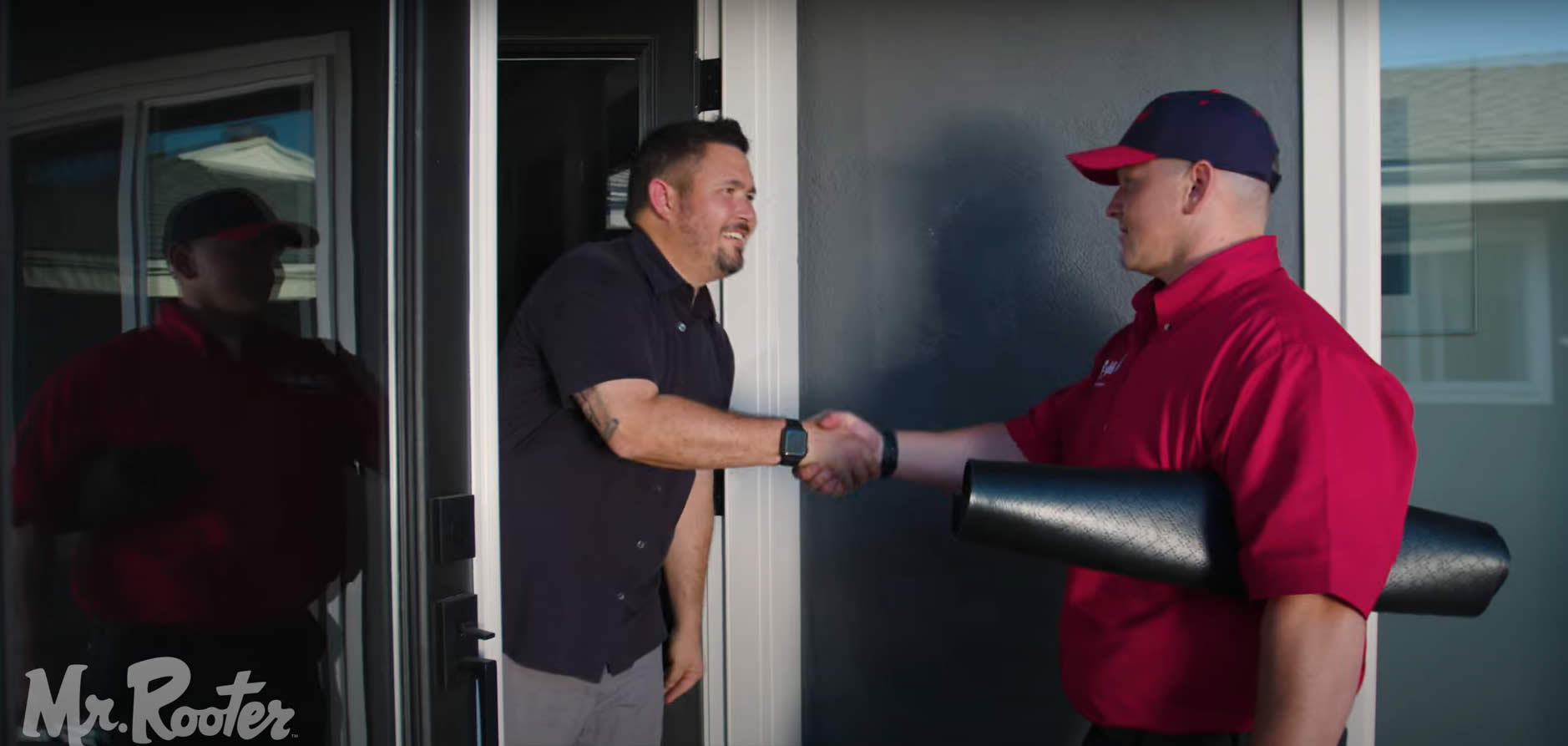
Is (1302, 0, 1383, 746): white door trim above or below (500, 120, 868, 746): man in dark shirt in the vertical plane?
above

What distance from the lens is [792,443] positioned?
206 cm

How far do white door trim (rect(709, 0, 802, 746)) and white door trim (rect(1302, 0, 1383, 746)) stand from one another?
1.06m

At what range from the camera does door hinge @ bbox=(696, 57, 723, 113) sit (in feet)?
7.79

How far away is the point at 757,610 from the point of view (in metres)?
2.38

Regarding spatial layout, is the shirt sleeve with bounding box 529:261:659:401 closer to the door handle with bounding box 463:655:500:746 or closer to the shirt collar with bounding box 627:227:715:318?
the shirt collar with bounding box 627:227:715:318

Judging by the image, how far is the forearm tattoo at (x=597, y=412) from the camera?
1907 millimetres

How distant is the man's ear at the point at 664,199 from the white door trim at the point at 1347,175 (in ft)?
4.23

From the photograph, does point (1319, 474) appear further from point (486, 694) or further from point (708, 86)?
point (708, 86)

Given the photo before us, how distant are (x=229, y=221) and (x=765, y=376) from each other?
1.30 meters

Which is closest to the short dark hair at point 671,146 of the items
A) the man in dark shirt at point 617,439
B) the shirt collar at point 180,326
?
the man in dark shirt at point 617,439

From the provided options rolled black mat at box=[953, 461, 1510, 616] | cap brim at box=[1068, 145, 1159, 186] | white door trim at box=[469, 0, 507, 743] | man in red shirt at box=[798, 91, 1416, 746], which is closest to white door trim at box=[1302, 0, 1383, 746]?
man in red shirt at box=[798, 91, 1416, 746]

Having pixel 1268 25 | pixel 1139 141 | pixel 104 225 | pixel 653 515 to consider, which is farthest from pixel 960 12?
pixel 104 225

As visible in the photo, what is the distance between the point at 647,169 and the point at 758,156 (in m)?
0.25

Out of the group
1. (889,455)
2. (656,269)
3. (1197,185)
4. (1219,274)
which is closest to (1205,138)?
(1197,185)
